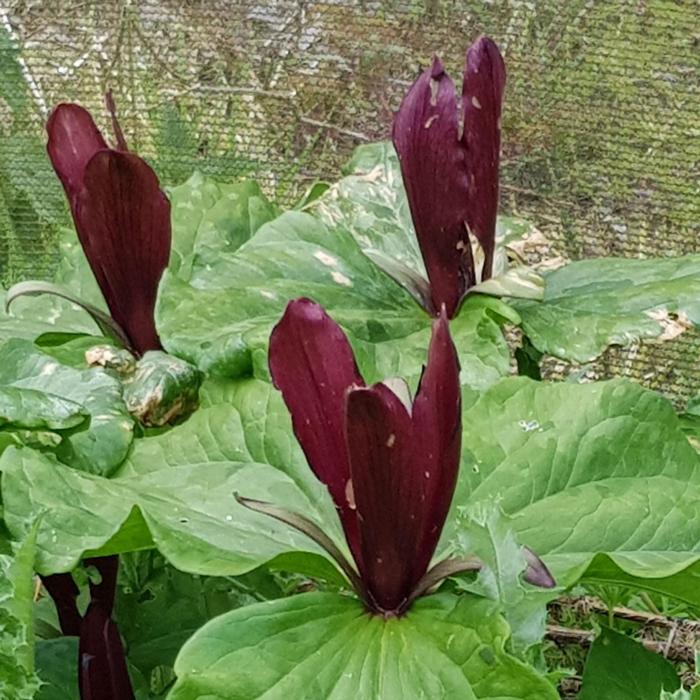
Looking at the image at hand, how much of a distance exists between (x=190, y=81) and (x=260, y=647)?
1.16 metres

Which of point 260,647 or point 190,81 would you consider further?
point 190,81

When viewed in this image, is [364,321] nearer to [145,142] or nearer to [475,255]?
[475,255]

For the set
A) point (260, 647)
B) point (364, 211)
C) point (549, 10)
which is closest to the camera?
point (260, 647)

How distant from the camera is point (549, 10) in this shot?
4.68ft

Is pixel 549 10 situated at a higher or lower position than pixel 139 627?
higher

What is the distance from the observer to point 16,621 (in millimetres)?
491

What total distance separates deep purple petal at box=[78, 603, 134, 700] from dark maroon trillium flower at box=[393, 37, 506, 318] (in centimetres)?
28

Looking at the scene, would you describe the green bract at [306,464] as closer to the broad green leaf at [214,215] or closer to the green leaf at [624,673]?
the broad green leaf at [214,215]

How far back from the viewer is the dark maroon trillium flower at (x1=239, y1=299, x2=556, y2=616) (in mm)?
468

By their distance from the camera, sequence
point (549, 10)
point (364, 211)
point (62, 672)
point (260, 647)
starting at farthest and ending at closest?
1. point (549, 10)
2. point (364, 211)
3. point (62, 672)
4. point (260, 647)

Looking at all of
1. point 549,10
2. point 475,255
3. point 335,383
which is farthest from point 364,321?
point 549,10

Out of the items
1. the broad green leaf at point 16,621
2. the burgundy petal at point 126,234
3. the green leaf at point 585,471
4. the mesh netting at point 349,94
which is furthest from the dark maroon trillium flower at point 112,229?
the mesh netting at point 349,94

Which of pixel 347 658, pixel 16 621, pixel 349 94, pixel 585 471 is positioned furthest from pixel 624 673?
pixel 349 94

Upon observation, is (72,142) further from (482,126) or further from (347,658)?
(347,658)
